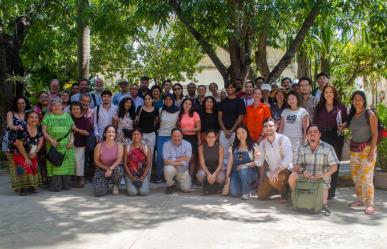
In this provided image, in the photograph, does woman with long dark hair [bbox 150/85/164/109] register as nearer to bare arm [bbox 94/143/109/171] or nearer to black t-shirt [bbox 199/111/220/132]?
black t-shirt [bbox 199/111/220/132]

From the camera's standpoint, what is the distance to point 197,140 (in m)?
8.92

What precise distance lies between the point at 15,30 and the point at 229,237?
821cm

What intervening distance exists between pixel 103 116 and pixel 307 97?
145 inches

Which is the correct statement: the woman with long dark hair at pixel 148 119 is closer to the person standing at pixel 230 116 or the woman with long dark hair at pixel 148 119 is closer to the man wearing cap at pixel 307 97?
the person standing at pixel 230 116

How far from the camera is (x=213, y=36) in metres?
Result: 10.7

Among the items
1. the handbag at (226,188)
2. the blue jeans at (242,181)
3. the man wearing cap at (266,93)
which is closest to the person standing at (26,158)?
the handbag at (226,188)

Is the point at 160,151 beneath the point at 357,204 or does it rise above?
above

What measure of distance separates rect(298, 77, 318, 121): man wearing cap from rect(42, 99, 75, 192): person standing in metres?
4.06

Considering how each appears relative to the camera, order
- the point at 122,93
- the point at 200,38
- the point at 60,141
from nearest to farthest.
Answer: the point at 60,141, the point at 122,93, the point at 200,38

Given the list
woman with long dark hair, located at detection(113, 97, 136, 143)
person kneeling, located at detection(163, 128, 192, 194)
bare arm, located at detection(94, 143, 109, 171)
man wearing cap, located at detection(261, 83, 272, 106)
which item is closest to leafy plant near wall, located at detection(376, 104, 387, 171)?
man wearing cap, located at detection(261, 83, 272, 106)

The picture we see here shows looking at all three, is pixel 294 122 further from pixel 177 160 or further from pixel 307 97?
pixel 177 160

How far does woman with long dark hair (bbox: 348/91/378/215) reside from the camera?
6805 millimetres

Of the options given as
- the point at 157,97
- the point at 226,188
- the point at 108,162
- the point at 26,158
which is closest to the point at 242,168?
the point at 226,188

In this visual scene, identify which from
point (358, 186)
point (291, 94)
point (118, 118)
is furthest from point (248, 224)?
point (118, 118)
